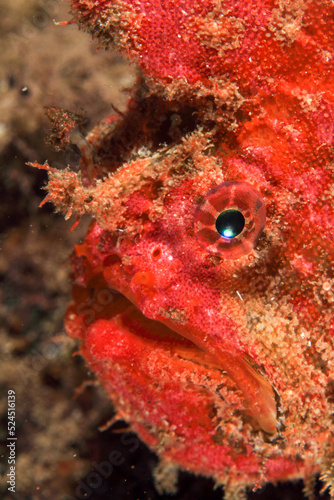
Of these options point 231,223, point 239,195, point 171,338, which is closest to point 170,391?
point 171,338

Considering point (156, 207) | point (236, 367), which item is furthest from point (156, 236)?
point (236, 367)

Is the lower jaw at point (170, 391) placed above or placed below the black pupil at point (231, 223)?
below

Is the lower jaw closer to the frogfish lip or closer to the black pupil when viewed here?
the frogfish lip

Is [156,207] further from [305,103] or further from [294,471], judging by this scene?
[294,471]

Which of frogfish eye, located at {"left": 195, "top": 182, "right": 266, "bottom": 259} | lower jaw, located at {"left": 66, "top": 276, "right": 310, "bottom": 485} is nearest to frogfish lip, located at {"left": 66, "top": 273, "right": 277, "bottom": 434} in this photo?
lower jaw, located at {"left": 66, "top": 276, "right": 310, "bottom": 485}

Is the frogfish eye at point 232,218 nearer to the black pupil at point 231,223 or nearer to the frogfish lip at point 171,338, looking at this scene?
the black pupil at point 231,223

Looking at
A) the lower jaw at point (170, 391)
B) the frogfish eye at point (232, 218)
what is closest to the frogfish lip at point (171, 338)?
the lower jaw at point (170, 391)

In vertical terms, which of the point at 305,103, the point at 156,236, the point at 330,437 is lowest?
the point at 330,437
